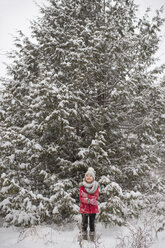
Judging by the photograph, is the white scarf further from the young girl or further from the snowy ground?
the snowy ground

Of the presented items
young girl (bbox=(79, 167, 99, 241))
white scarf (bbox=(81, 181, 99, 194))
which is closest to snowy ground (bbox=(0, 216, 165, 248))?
young girl (bbox=(79, 167, 99, 241))

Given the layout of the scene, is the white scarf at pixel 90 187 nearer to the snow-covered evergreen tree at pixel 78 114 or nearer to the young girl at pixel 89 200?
the young girl at pixel 89 200

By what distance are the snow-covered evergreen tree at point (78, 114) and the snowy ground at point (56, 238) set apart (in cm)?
33

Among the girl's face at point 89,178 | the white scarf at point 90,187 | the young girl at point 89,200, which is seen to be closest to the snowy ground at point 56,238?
the young girl at point 89,200

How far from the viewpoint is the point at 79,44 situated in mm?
5934

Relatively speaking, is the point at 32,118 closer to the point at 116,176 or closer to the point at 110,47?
the point at 116,176

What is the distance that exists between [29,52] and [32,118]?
228 cm

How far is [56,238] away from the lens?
4.60m

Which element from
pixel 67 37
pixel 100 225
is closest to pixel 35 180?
pixel 100 225

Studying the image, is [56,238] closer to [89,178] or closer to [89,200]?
[89,200]

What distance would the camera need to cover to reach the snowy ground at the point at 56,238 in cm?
420

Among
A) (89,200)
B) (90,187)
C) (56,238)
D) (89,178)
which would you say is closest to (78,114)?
(89,178)

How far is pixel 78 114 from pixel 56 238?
3120mm

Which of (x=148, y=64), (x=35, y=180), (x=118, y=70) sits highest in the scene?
(x=148, y=64)
